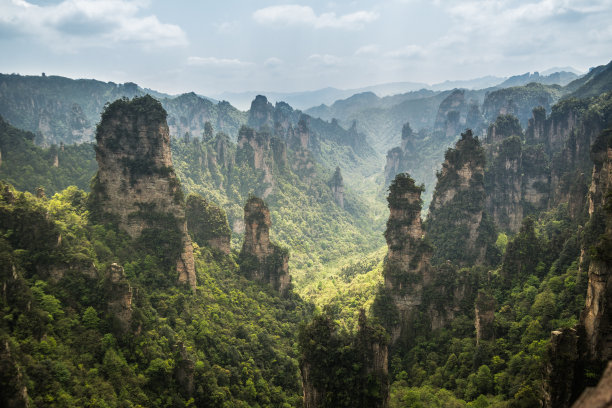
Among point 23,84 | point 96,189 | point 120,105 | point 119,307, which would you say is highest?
point 23,84

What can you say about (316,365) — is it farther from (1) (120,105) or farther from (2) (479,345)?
(1) (120,105)

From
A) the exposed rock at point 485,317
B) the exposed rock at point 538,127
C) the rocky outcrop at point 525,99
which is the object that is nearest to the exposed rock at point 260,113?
the rocky outcrop at point 525,99

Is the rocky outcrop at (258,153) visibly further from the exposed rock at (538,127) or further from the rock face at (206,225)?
the exposed rock at (538,127)

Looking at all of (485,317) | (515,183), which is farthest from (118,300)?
(515,183)

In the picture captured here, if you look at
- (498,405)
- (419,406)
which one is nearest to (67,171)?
(419,406)

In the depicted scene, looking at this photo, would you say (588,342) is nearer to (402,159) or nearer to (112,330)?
(112,330)
